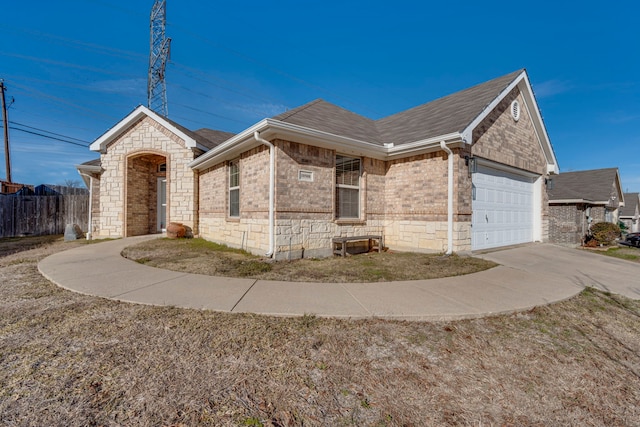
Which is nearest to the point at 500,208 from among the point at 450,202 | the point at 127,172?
the point at 450,202

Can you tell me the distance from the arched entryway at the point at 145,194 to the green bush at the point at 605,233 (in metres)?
21.1

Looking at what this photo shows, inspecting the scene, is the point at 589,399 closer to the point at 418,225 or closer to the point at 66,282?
the point at 418,225

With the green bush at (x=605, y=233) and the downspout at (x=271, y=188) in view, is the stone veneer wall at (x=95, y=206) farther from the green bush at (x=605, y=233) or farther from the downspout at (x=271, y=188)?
the green bush at (x=605, y=233)

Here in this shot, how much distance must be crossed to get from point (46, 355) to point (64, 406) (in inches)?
39.5

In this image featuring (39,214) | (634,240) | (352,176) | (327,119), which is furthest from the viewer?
(634,240)

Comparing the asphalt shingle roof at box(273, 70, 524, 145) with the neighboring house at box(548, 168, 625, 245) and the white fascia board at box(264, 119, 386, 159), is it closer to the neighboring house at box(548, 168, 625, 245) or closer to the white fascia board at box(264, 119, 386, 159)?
the white fascia board at box(264, 119, 386, 159)

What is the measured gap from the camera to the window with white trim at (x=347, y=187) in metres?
8.17

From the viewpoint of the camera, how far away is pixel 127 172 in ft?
39.3

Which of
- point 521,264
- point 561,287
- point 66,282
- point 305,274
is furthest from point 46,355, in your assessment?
point 521,264

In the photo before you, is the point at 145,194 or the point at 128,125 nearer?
the point at 128,125

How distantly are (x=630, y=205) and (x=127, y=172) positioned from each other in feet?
142

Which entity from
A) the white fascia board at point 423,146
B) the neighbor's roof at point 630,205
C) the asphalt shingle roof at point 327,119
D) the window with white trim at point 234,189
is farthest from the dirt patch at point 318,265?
the neighbor's roof at point 630,205

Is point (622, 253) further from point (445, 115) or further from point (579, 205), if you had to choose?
point (445, 115)

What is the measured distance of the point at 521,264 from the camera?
22.7ft
